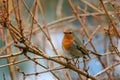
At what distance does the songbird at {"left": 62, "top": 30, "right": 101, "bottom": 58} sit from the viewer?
228 cm

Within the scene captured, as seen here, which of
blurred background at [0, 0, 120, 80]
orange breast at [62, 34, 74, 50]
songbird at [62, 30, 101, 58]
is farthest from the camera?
orange breast at [62, 34, 74, 50]

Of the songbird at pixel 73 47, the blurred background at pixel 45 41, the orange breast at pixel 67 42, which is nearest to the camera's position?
the blurred background at pixel 45 41

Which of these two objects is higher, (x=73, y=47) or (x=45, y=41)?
(x=45, y=41)

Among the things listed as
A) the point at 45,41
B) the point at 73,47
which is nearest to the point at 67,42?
the point at 73,47

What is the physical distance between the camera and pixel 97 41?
14.3 feet

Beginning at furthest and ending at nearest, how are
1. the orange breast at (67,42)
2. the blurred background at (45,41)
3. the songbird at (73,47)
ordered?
the orange breast at (67,42) → the songbird at (73,47) → the blurred background at (45,41)

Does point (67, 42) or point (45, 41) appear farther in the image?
point (45, 41)

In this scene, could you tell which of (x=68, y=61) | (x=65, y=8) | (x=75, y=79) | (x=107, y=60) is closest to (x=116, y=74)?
(x=107, y=60)

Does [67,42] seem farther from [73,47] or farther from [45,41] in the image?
[45,41]

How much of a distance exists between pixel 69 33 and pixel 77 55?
0.22 m

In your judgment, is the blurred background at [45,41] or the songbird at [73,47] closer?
the blurred background at [45,41]

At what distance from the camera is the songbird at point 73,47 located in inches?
89.6

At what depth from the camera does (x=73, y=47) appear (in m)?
2.37

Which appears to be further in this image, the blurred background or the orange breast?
the orange breast
